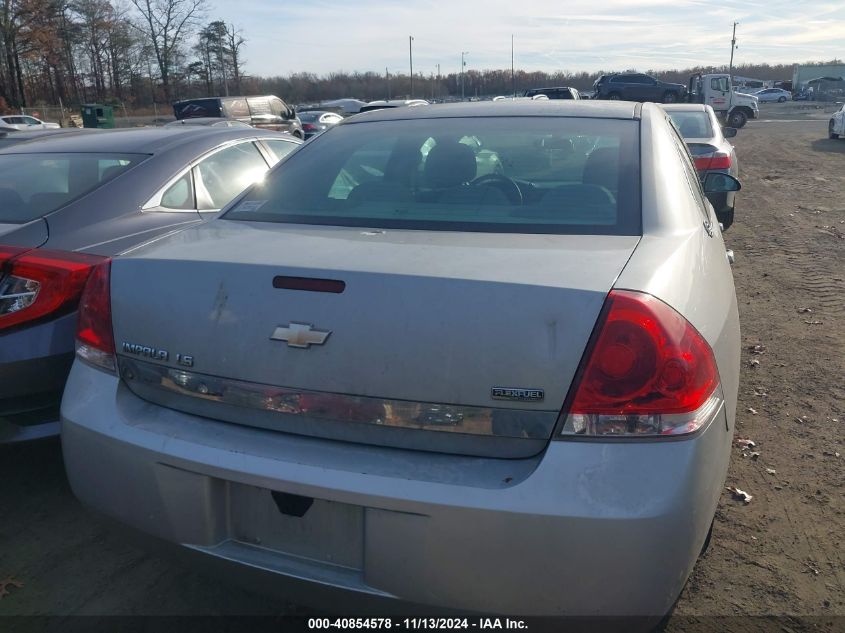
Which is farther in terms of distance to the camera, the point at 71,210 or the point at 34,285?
the point at 71,210

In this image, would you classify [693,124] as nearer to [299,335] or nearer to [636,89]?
[299,335]

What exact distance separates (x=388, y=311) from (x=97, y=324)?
1006 millimetres

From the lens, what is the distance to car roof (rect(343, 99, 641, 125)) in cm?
288

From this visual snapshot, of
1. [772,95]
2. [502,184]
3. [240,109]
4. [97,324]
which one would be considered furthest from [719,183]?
[772,95]

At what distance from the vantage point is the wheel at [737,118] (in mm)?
30170

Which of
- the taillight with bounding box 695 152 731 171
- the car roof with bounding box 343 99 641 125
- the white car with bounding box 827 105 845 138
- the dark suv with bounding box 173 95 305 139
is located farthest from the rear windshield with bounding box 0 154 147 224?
the white car with bounding box 827 105 845 138

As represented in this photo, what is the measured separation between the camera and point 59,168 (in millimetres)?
3883

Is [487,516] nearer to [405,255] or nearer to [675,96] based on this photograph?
[405,255]

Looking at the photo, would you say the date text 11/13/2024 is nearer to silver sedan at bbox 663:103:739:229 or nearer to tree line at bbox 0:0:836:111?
silver sedan at bbox 663:103:739:229

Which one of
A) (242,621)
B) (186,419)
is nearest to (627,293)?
(186,419)

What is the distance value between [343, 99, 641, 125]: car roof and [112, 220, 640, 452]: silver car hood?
982 mm

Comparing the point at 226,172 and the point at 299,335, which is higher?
the point at 226,172

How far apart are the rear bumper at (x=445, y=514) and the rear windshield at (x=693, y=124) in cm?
800

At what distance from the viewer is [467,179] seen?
8.86ft
